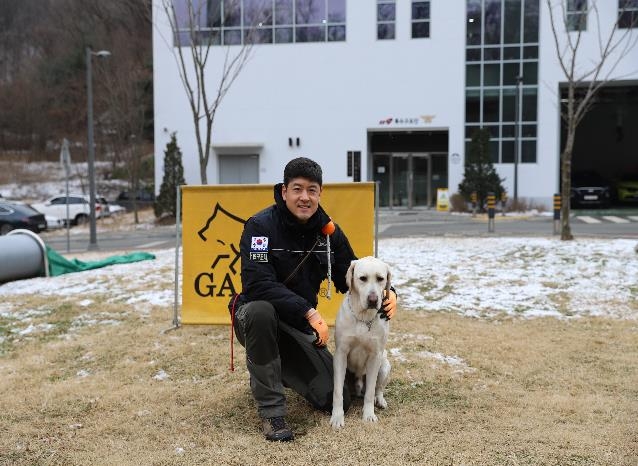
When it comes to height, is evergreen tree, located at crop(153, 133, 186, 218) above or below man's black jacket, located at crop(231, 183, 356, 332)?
above

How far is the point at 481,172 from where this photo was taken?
26.4 meters

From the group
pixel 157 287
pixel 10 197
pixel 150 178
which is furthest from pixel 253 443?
pixel 10 197

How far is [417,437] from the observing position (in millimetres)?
3531

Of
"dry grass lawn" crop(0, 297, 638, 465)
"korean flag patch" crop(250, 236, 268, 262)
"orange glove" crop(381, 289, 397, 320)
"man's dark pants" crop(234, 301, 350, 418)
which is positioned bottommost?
"dry grass lawn" crop(0, 297, 638, 465)

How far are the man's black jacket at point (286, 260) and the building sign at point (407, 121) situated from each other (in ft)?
82.0

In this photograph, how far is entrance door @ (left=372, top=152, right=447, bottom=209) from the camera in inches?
1187

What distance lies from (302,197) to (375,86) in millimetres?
25568

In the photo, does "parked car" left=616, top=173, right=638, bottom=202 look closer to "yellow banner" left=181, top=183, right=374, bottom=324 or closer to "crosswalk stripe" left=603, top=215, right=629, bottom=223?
"crosswalk stripe" left=603, top=215, right=629, bottom=223

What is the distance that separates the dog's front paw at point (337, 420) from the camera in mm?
3686

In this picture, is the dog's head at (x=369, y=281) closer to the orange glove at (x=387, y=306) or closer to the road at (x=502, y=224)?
the orange glove at (x=387, y=306)

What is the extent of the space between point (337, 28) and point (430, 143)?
6.99 meters

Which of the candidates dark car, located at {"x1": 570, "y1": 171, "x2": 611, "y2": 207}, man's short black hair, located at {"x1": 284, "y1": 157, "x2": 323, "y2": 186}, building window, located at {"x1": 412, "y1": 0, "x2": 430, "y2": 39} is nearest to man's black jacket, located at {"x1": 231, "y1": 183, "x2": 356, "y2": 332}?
man's short black hair, located at {"x1": 284, "y1": 157, "x2": 323, "y2": 186}

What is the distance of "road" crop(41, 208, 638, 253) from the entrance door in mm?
1988

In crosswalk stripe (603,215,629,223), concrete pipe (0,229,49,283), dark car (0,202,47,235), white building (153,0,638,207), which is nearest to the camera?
concrete pipe (0,229,49,283)
